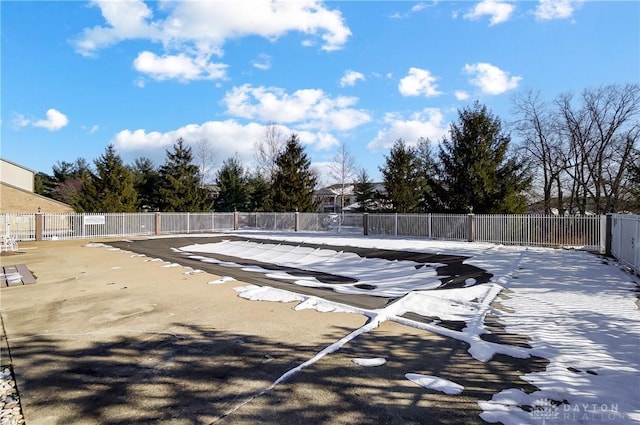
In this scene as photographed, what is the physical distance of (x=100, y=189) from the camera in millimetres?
27109

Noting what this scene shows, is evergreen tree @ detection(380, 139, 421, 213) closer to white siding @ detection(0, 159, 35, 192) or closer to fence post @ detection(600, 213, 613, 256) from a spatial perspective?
fence post @ detection(600, 213, 613, 256)

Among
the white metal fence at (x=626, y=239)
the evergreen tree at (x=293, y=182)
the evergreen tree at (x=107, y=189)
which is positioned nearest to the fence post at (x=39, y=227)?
the evergreen tree at (x=107, y=189)

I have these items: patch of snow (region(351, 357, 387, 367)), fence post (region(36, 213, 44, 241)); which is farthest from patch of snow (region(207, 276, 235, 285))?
fence post (region(36, 213, 44, 241))

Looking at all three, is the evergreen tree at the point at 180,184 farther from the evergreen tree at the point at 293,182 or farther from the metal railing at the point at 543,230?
the metal railing at the point at 543,230

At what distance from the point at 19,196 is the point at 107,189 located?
27.7ft

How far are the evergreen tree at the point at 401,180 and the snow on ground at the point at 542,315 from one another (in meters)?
13.8

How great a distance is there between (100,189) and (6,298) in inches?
875

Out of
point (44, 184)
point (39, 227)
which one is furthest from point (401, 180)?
point (44, 184)

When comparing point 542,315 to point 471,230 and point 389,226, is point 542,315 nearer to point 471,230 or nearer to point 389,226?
point 471,230

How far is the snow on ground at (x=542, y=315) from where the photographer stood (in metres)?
3.16

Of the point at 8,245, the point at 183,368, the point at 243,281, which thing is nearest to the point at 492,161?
the point at 243,281

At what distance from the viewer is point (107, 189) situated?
2705 cm

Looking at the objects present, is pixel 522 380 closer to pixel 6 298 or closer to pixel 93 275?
pixel 6 298

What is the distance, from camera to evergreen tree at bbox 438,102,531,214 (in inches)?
805
